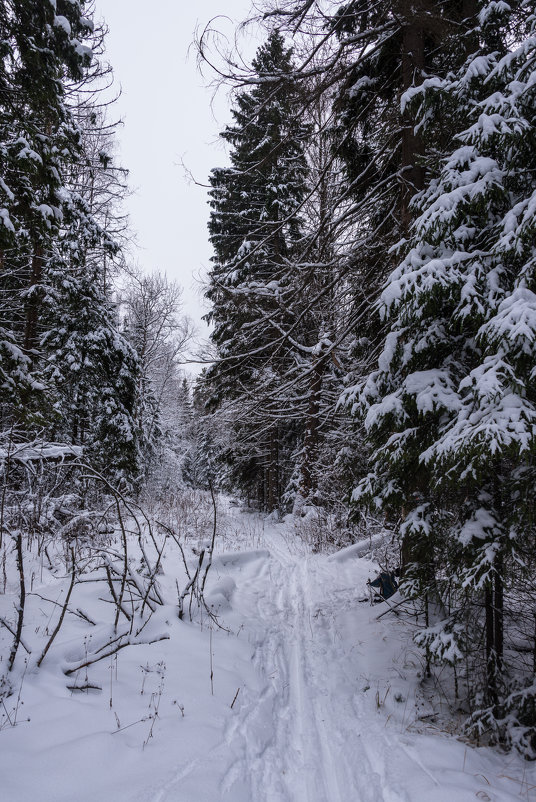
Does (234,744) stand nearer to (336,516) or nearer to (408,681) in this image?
(408,681)

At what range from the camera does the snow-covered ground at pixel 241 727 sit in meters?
2.34

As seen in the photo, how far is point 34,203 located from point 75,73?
2.43m

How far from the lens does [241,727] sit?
306 centimetres

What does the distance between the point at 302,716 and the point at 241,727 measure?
0.61 metres

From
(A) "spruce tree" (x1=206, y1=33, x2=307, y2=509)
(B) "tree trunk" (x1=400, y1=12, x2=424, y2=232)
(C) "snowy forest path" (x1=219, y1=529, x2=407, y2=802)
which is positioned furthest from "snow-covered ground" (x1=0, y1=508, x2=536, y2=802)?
(B) "tree trunk" (x1=400, y1=12, x2=424, y2=232)

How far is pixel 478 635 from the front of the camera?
3.79 m

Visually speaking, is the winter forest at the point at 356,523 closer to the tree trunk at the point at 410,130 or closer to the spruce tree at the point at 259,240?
the tree trunk at the point at 410,130

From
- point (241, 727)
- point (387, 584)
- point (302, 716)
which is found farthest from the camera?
point (387, 584)

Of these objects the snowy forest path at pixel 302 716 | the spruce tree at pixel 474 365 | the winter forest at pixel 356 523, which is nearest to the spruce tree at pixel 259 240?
the winter forest at pixel 356 523

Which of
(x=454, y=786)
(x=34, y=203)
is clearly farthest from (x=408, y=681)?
(x=34, y=203)

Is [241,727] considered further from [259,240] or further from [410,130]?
[259,240]

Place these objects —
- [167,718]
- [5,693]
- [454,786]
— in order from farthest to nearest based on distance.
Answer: [167,718], [5,693], [454,786]

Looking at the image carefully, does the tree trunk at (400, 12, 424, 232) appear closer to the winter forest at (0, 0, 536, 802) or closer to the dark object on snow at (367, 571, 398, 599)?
the winter forest at (0, 0, 536, 802)

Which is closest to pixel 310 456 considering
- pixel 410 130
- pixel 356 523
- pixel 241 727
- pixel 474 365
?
pixel 356 523
